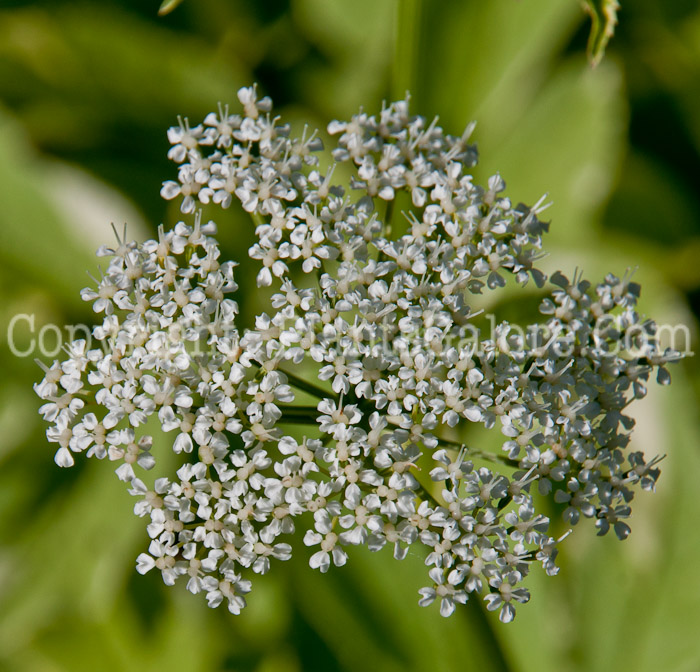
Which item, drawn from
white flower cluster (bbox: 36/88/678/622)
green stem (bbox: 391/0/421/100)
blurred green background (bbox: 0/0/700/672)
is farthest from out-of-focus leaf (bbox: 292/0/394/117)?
white flower cluster (bbox: 36/88/678/622)

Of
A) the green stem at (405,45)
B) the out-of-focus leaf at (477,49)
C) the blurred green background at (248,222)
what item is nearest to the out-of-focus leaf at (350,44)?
the blurred green background at (248,222)

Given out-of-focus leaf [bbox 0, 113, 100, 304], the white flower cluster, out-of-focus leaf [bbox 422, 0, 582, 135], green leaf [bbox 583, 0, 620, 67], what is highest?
out-of-focus leaf [bbox 422, 0, 582, 135]

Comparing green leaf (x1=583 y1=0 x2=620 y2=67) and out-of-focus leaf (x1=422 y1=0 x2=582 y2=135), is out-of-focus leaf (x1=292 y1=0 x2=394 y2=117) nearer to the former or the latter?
out-of-focus leaf (x1=422 y1=0 x2=582 y2=135)

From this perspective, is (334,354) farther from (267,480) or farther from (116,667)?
(116,667)

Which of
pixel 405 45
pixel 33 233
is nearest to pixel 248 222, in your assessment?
pixel 33 233

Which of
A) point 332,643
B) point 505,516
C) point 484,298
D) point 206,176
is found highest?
point 484,298

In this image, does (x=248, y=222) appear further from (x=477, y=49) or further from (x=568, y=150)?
(x=568, y=150)

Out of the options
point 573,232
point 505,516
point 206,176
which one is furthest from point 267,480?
point 573,232
